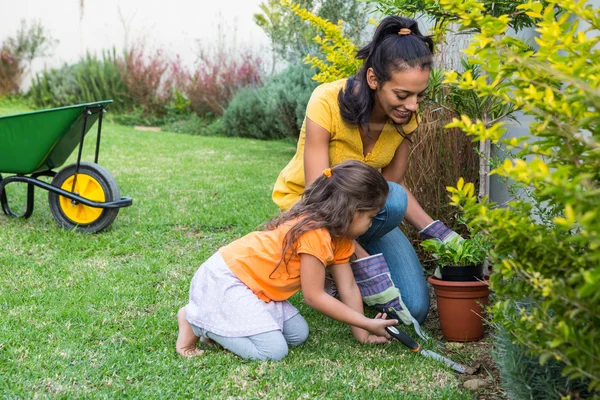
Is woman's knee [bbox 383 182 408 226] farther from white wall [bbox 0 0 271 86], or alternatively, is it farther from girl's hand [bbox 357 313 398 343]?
white wall [bbox 0 0 271 86]

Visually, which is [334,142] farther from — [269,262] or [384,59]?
[269,262]

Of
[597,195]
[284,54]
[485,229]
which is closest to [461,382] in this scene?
[485,229]

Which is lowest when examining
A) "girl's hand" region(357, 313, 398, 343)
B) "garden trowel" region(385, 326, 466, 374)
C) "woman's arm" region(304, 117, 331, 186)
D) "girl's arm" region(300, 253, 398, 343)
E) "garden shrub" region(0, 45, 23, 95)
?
"garden trowel" region(385, 326, 466, 374)

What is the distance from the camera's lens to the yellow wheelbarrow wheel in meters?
4.16

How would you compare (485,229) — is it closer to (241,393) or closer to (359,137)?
(241,393)

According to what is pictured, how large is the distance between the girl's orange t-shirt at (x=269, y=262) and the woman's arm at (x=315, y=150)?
357mm

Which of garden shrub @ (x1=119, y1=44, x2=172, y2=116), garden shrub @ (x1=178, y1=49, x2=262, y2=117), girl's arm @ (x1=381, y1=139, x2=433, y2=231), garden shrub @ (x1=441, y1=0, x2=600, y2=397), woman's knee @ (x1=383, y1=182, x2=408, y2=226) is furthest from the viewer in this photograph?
→ garden shrub @ (x1=119, y1=44, x2=172, y2=116)

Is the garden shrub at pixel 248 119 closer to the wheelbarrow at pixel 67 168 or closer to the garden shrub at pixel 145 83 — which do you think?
the garden shrub at pixel 145 83

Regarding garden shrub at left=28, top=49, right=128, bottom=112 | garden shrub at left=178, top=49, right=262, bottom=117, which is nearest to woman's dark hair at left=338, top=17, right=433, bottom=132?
garden shrub at left=178, top=49, right=262, bottom=117

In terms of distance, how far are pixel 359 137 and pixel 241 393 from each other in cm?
121

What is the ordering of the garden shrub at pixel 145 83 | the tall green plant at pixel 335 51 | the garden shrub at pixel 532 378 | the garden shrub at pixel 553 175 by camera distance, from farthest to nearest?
the garden shrub at pixel 145 83 → the tall green plant at pixel 335 51 → the garden shrub at pixel 532 378 → the garden shrub at pixel 553 175

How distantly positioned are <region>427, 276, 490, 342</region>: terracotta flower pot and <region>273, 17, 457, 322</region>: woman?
8.4 inches

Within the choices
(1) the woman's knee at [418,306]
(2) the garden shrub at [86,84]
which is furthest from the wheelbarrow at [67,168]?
(2) the garden shrub at [86,84]

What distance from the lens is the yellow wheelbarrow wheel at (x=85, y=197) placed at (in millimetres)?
4160
